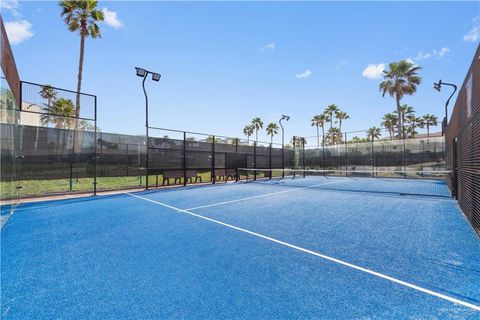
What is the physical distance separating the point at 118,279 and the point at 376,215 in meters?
6.16

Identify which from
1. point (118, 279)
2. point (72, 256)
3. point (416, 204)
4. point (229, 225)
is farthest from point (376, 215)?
point (72, 256)

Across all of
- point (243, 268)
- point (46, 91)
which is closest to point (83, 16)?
point (46, 91)

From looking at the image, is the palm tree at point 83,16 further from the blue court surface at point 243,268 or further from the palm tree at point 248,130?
the palm tree at point 248,130

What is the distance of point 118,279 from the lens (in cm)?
285

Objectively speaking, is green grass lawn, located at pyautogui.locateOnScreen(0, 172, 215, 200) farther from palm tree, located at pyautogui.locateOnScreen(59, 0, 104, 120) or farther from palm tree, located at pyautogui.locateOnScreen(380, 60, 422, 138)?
palm tree, located at pyautogui.locateOnScreen(380, 60, 422, 138)

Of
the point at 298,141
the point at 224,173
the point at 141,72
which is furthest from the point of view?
the point at 298,141

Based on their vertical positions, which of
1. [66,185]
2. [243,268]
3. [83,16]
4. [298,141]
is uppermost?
[83,16]

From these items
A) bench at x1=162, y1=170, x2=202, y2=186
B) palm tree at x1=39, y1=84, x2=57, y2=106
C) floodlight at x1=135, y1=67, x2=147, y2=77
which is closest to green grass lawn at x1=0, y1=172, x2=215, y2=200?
bench at x1=162, y1=170, x2=202, y2=186

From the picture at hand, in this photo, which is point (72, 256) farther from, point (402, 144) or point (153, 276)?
point (402, 144)

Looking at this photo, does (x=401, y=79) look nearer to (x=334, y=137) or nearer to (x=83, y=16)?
(x=334, y=137)

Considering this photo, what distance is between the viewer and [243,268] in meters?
3.11

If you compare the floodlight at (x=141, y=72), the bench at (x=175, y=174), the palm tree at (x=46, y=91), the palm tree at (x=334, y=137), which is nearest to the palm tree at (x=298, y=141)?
the palm tree at (x=334, y=137)

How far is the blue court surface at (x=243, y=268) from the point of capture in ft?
7.44

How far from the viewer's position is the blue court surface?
227cm
